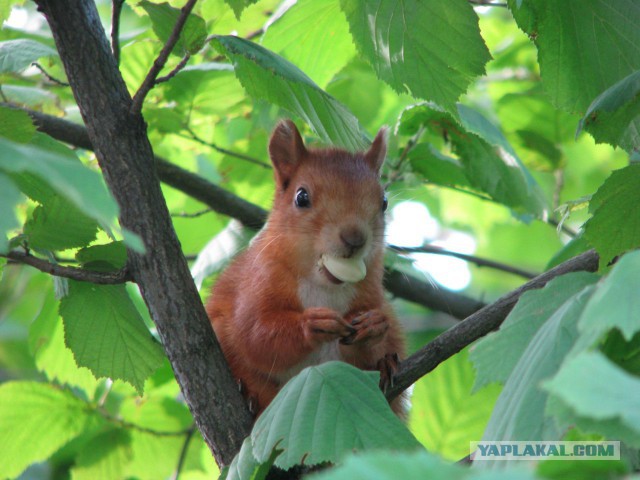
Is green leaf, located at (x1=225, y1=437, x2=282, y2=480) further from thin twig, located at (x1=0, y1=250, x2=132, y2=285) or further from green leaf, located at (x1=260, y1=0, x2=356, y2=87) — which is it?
green leaf, located at (x1=260, y1=0, x2=356, y2=87)

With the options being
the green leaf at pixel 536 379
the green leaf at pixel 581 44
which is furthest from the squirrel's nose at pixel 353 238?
the green leaf at pixel 536 379

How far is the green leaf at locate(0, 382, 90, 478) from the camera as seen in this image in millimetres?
2340

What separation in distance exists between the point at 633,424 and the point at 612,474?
0.22 m

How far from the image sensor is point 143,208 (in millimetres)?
1593

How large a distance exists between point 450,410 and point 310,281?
76 centimetres

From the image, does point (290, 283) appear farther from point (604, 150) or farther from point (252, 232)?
point (604, 150)

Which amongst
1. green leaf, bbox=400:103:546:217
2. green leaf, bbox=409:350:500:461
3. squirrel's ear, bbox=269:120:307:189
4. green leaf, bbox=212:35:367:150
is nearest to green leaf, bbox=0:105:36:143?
green leaf, bbox=212:35:367:150

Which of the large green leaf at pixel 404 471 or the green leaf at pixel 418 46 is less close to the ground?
the green leaf at pixel 418 46

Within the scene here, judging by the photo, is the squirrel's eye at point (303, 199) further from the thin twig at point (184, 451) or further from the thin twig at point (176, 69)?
the thin twig at point (184, 451)

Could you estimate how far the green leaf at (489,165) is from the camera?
2.43 metres

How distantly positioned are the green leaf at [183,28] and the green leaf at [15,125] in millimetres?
321

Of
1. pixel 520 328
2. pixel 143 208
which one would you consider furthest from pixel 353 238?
pixel 520 328

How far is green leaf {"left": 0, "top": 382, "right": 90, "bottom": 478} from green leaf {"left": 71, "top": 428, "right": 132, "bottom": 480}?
0.11 m

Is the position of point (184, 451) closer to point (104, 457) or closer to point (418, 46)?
point (104, 457)
